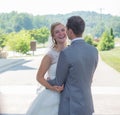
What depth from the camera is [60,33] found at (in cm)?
284

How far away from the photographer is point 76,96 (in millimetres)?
2635

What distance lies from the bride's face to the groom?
0.21m

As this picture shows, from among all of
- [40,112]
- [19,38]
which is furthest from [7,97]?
[19,38]

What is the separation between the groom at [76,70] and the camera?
8.46 ft

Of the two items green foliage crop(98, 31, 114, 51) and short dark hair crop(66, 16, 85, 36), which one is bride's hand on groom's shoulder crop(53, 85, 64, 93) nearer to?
short dark hair crop(66, 16, 85, 36)

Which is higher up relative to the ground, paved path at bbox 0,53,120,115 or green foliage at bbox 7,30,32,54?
paved path at bbox 0,53,120,115

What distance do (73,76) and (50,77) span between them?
29 cm

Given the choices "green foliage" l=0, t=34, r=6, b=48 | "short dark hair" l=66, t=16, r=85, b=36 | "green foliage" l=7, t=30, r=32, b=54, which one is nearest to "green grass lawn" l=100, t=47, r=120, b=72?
"short dark hair" l=66, t=16, r=85, b=36

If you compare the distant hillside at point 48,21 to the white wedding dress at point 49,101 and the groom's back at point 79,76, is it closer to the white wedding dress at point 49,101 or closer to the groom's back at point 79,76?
the white wedding dress at point 49,101

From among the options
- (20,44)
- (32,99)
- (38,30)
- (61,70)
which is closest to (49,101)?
(61,70)

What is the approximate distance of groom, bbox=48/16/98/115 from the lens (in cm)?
258

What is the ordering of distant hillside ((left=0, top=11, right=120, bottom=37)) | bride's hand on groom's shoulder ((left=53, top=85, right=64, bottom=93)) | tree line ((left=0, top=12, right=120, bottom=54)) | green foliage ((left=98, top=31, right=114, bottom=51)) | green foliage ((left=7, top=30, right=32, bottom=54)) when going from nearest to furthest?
bride's hand on groom's shoulder ((left=53, top=85, right=64, bottom=93)) < green foliage ((left=98, top=31, right=114, bottom=51)) < green foliage ((left=7, top=30, right=32, bottom=54)) < tree line ((left=0, top=12, right=120, bottom=54)) < distant hillside ((left=0, top=11, right=120, bottom=37))

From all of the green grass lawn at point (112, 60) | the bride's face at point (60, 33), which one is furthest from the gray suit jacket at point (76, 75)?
the green grass lawn at point (112, 60)

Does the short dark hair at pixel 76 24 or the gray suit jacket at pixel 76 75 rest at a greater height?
the short dark hair at pixel 76 24
